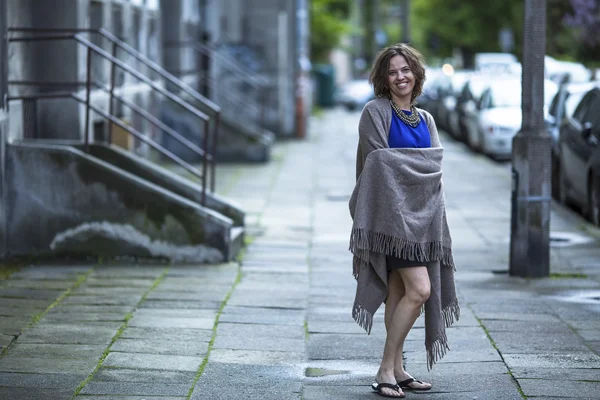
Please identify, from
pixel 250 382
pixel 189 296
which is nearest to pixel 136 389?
pixel 250 382

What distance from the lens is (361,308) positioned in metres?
6.22

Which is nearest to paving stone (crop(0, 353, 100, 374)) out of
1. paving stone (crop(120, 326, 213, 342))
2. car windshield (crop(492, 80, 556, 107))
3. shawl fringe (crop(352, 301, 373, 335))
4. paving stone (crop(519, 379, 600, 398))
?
paving stone (crop(120, 326, 213, 342))

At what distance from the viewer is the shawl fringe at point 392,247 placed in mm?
6000

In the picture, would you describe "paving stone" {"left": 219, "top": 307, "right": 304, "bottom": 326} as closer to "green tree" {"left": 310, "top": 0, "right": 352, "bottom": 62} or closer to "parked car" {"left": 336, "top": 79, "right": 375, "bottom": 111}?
"green tree" {"left": 310, "top": 0, "right": 352, "bottom": 62}

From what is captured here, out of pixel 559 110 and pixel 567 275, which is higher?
pixel 559 110

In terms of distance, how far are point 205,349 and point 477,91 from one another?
21.1 meters

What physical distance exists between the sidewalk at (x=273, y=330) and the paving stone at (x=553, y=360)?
2cm

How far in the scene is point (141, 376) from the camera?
6.45m

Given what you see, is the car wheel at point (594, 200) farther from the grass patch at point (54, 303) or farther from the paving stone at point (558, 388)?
the paving stone at point (558, 388)

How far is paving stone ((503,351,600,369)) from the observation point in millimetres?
→ 6793

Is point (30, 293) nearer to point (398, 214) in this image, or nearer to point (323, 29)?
point (398, 214)

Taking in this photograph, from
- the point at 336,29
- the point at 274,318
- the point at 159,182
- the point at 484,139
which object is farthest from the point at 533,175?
the point at 336,29

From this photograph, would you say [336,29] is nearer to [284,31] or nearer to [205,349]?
[284,31]

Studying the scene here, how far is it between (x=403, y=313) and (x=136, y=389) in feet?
4.63
